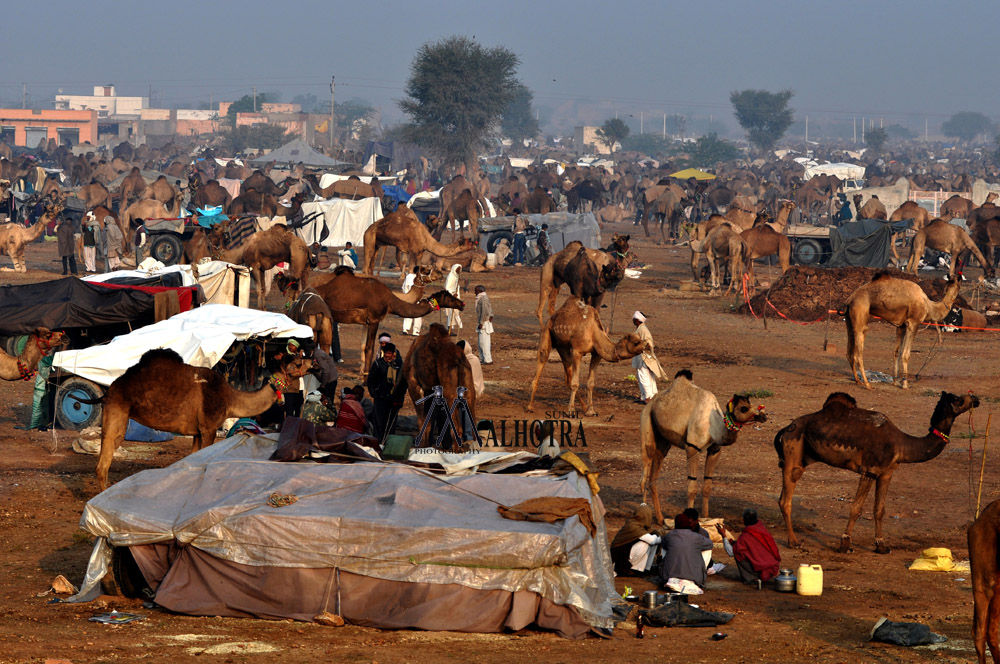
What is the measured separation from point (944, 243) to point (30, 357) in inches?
961

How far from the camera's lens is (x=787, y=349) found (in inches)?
906

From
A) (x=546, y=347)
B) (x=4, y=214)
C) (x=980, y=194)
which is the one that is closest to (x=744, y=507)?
(x=546, y=347)

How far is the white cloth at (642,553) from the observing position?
420 inches

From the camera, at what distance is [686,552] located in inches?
400

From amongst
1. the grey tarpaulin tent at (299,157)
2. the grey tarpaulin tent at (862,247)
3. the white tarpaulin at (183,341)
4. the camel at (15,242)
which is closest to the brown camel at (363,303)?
the white tarpaulin at (183,341)

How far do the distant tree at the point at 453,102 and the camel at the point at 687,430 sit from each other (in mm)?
63572

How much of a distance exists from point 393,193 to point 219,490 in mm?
36832

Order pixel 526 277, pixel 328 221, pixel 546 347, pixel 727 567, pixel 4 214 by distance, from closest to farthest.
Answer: pixel 727 567 → pixel 546 347 → pixel 526 277 → pixel 328 221 → pixel 4 214

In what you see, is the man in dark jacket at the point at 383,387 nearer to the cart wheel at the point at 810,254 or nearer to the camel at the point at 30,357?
the camel at the point at 30,357

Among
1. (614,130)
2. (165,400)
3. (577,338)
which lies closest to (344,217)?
(577,338)

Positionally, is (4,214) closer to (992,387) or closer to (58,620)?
(992,387)

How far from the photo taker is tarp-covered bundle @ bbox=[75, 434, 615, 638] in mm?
8789

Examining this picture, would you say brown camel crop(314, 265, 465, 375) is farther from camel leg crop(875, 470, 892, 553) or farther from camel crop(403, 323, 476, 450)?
camel leg crop(875, 470, 892, 553)

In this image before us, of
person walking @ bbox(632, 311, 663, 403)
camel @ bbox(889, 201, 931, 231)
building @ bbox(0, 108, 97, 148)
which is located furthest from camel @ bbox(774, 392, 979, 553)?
building @ bbox(0, 108, 97, 148)
